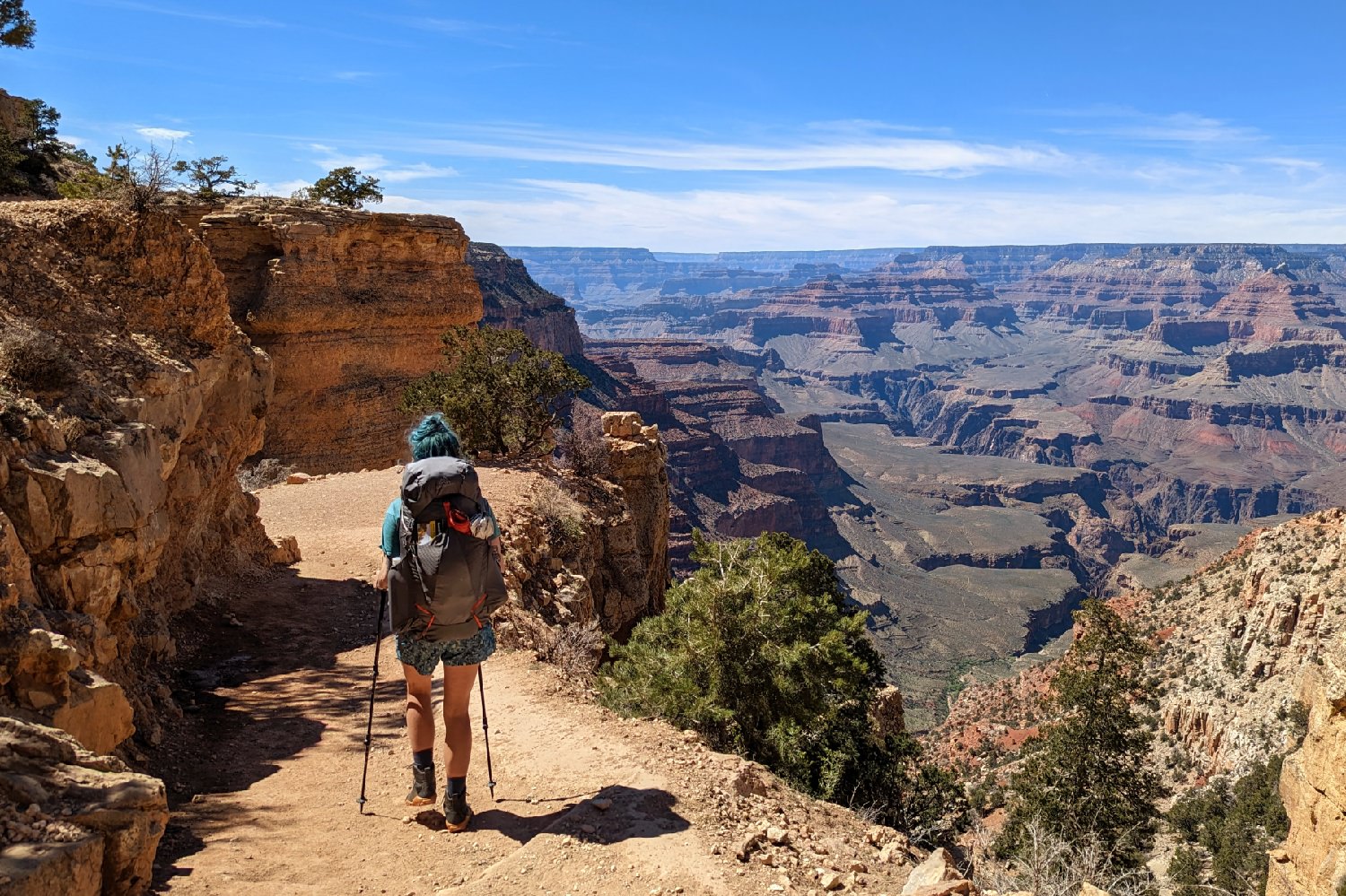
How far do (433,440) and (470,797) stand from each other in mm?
2645

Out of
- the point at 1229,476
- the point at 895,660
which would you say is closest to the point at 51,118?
the point at 895,660

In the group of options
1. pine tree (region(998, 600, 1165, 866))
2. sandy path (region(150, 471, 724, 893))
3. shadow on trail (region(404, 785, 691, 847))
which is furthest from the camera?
pine tree (region(998, 600, 1165, 866))

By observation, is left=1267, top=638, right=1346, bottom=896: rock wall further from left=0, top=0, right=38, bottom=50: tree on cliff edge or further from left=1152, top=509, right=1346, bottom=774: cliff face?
left=0, top=0, right=38, bottom=50: tree on cliff edge

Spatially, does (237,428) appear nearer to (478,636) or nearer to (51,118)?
(478,636)

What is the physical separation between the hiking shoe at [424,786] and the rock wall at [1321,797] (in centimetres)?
811

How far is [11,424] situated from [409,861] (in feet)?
13.1

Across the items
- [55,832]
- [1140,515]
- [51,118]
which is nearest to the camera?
[55,832]

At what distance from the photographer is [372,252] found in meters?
28.8

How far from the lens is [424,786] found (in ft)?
19.6

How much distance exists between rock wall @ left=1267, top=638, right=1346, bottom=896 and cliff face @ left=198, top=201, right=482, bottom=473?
2533 centimetres

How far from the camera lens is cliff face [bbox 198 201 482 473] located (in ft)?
86.1

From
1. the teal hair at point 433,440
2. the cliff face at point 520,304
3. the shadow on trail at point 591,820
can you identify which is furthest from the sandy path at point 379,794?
the cliff face at point 520,304

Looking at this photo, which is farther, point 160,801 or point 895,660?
point 895,660

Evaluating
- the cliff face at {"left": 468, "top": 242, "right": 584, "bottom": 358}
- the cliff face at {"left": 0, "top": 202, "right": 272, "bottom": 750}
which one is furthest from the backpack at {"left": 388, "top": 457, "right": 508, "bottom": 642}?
the cliff face at {"left": 468, "top": 242, "right": 584, "bottom": 358}
